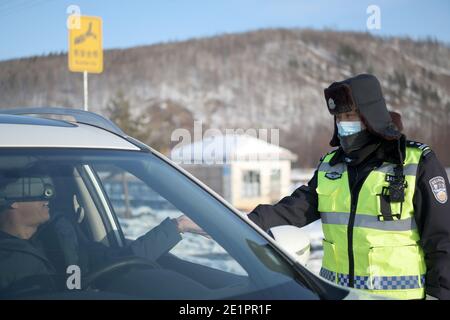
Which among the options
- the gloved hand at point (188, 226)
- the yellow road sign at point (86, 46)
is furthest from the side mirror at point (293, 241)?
the yellow road sign at point (86, 46)

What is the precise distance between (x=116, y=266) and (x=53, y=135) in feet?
1.66

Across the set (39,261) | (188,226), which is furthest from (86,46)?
(39,261)

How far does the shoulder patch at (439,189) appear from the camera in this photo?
2.10 meters

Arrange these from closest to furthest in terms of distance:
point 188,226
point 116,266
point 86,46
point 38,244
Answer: point 116,266
point 38,244
point 188,226
point 86,46

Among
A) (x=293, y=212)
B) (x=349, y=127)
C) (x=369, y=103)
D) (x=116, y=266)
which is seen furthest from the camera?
(x=293, y=212)

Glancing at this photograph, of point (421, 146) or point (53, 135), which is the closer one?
point (53, 135)

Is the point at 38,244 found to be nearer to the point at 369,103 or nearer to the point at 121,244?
the point at 121,244

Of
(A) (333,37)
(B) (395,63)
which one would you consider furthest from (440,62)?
(A) (333,37)

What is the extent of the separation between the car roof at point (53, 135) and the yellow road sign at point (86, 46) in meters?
5.89

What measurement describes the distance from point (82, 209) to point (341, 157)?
120 cm

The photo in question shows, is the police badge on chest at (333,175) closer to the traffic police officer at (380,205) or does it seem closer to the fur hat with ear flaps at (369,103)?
the traffic police officer at (380,205)

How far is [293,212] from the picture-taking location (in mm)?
2656

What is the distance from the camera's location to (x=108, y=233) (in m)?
2.30
